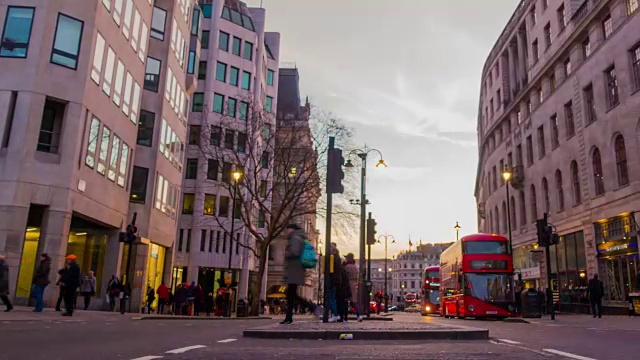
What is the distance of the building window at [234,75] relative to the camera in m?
53.5

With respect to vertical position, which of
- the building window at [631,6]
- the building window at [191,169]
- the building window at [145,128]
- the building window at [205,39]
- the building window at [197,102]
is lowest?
the building window at [145,128]

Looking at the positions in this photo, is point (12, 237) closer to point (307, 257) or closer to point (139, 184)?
point (139, 184)

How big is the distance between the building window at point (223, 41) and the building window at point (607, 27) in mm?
34152

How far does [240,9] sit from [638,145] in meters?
42.3

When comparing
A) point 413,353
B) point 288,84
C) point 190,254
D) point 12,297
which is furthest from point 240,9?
point 413,353

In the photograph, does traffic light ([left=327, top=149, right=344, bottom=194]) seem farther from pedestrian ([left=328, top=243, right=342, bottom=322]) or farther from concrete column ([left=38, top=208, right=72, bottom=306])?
concrete column ([left=38, top=208, right=72, bottom=306])

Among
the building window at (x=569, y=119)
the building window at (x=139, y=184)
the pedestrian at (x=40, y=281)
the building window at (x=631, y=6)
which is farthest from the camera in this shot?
the building window at (x=569, y=119)

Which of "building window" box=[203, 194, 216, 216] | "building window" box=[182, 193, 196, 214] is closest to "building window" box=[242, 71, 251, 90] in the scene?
"building window" box=[203, 194, 216, 216]

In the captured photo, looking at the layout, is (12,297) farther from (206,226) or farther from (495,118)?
(495,118)

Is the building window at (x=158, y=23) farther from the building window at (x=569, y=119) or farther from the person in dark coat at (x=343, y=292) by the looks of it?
the building window at (x=569, y=119)

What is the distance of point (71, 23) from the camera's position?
71.4ft

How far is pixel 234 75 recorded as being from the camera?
5400cm

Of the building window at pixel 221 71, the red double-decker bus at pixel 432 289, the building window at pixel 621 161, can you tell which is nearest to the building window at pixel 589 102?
the building window at pixel 621 161

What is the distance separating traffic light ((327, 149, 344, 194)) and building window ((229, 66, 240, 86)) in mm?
43571
